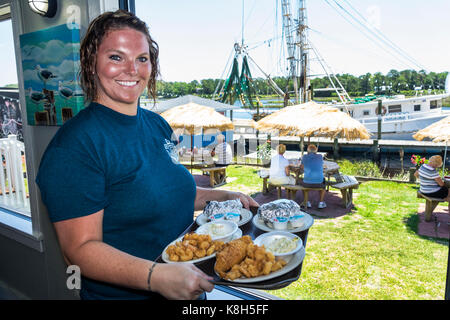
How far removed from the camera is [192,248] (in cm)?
81

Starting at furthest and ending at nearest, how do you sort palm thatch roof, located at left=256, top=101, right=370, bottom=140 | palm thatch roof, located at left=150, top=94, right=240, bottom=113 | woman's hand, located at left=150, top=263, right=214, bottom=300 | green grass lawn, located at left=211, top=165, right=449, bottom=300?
palm thatch roof, located at left=150, top=94, right=240, bottom=113
palm thatch roof, located at left=256, top=101, right=370, bottom=140
green grass lawn, located at left=211, top=165, right=449, bottom=300
woman's hand, located at left=150, top=263, right=214, bottom=300

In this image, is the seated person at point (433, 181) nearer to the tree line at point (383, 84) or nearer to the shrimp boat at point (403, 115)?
the tree line at point (383, 84)

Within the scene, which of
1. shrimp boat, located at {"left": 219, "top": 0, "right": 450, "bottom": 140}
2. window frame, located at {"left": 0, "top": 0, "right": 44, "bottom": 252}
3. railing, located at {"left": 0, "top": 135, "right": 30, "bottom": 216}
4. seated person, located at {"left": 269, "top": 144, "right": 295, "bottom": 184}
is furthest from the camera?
seated person, located at {"left": 269, "top": 144, "right": 295, "bottom": 184}

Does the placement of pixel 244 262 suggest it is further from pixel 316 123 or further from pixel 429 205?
pixel 316 123

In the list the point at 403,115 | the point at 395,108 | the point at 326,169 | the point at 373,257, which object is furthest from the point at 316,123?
the point at 395,108

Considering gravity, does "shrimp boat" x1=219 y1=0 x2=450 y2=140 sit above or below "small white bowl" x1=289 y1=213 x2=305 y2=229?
above

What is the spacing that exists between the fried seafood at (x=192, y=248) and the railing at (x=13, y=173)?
8.96 feet

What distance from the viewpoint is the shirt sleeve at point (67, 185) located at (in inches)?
24.0

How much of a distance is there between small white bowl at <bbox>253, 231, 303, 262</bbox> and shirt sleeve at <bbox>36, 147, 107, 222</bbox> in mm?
506

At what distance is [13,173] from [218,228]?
2881mm

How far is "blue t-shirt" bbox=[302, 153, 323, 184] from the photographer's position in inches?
186

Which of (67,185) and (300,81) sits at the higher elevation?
(300,81)

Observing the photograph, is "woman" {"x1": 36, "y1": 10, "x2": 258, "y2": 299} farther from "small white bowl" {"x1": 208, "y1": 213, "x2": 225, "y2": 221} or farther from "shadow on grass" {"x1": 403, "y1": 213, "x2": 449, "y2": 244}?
"shadow on grass" {"x1": 403, "y1": 213, "x2": 449, "y2": 244}

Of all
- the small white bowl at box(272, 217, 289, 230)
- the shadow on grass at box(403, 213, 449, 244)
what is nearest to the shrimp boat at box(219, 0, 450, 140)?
the small white bowl at box(272, 217, 289, 230)
